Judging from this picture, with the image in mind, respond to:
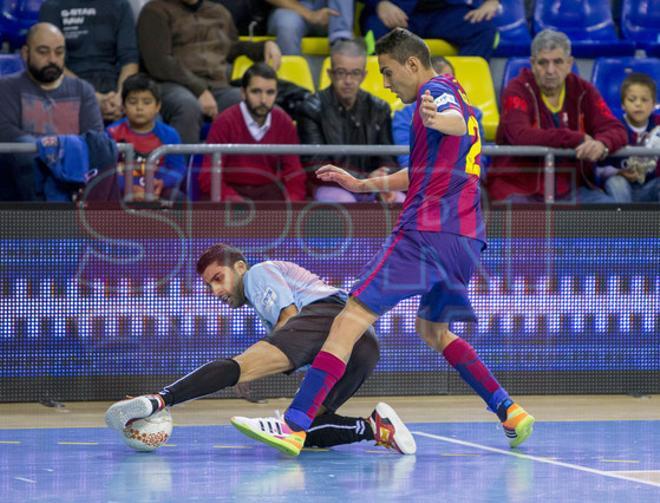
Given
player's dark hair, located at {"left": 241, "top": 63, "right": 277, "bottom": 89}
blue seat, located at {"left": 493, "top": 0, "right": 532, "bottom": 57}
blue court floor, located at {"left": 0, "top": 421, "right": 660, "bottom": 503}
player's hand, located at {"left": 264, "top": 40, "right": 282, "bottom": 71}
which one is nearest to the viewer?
blue court floor, located at {"left": 0, "top": 421, "right": 660, "bottom": 503}

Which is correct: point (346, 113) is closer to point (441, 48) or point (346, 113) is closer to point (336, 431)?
point (441, 48)

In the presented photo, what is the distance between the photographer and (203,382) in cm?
694

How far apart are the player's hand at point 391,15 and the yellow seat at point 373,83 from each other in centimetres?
34

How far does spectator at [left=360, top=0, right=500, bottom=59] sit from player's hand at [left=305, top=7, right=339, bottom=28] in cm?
40

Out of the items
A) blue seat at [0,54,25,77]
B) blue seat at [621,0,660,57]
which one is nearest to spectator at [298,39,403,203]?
blue seat at [0,54,25,77]

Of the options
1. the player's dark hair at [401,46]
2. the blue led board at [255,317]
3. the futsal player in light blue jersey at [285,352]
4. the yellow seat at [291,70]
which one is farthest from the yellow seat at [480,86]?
the player's dark hair at [401,46]

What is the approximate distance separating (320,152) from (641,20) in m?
5.26

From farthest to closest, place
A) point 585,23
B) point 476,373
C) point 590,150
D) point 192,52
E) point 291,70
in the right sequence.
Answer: point 585,23 → point 291,70 → point 192,52 → point 590,150 → point 476,373

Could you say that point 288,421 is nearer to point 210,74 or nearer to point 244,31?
point 210,74

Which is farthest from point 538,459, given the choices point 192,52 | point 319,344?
point 192,52

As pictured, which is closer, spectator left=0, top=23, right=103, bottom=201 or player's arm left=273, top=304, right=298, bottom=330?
player's arm left=273, top=304, right=298, bottom=330

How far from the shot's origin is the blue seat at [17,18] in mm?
11742

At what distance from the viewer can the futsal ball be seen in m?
6.86

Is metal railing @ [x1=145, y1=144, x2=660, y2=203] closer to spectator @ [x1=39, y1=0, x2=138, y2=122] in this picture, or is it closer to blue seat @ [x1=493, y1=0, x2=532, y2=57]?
spectator @ [x1=39, y1=0, x2=138, y2=122]
